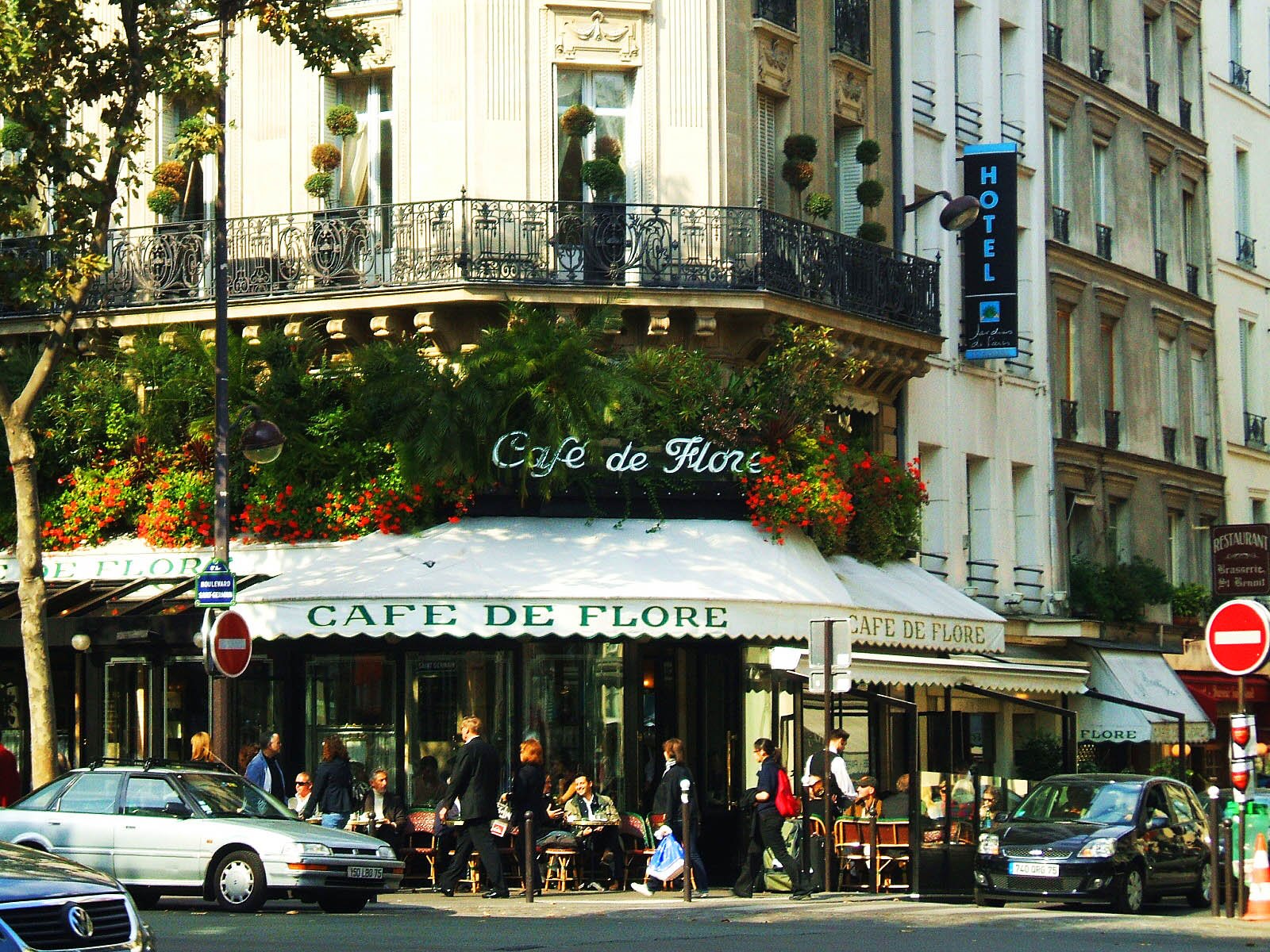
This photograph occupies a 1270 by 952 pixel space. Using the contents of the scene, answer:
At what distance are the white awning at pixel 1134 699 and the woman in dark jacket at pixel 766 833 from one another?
1108 centimetres

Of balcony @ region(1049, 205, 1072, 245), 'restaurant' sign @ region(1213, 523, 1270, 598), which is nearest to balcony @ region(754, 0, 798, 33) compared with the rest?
→ balcony @ region(1049, 205, 1072, 245)

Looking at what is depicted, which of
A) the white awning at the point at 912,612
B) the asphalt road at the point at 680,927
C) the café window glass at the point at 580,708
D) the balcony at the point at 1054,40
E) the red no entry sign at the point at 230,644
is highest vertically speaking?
the balcony at the point at 1054,40

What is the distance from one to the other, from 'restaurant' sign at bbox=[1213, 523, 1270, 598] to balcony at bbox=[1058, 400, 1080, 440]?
326cm

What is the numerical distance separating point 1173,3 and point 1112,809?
22.2 meters

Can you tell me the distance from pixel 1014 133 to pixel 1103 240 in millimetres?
3648

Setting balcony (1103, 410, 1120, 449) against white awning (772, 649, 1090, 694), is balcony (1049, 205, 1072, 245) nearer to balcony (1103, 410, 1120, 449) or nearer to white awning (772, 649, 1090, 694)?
balcony (1103, 410, 1120, 449)

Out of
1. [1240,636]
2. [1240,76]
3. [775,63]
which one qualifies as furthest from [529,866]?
[1240,76]

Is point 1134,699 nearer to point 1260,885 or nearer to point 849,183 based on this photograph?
point 849,183

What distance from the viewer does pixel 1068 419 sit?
3625cm

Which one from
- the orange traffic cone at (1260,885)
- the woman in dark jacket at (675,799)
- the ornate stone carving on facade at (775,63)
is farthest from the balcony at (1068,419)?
the orange traffic cone at (1260,885)

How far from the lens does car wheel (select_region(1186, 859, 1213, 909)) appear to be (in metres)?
24.5

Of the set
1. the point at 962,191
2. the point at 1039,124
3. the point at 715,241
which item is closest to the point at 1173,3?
the point at 1039,124

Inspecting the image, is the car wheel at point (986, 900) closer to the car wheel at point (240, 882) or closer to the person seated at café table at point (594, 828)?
the person seated at café table at point (594, 828)

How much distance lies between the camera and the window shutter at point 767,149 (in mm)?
27547
